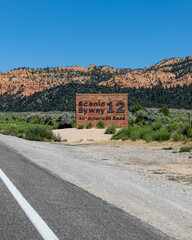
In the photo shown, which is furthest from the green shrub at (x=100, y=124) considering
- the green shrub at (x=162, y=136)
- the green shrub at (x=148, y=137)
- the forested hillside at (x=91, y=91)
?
the forested hillside at (x=91, y=91)

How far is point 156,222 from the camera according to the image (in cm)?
504

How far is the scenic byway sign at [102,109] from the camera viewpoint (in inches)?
1417

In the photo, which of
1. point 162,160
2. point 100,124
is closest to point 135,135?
point 162,160

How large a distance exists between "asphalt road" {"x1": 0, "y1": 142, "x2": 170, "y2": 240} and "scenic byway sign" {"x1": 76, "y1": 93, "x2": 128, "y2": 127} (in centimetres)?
2845

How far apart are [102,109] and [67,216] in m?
31.3

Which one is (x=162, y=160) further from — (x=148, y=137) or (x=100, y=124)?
(x=100, y=124)

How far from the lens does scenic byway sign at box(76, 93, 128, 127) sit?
3600 centimetres

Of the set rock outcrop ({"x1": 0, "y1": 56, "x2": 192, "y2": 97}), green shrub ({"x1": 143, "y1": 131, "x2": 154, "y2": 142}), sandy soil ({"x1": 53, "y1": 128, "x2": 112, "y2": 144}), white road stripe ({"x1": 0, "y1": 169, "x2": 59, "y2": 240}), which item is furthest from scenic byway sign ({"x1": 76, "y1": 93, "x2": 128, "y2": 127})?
rock outcrop ({"x1": 0, "y1": 56, "x2": 192, "y2": 97})

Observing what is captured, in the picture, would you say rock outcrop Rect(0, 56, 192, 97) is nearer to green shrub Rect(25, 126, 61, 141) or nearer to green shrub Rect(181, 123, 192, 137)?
green shrub Rect(25, 126, 61, 141)

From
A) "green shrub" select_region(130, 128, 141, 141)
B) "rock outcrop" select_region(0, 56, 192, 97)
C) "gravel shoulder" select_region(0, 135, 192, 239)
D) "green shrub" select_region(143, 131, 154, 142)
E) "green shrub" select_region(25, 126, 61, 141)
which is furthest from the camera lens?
"rock outcrop" select_region(0, 56, 192, 97)

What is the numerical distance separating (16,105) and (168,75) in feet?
186

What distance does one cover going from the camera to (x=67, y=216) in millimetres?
5113

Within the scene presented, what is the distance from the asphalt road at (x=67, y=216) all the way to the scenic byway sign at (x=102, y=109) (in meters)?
28.4

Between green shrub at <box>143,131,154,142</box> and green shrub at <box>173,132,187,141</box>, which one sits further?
green shrub at <box>143,131,154,142</box>
